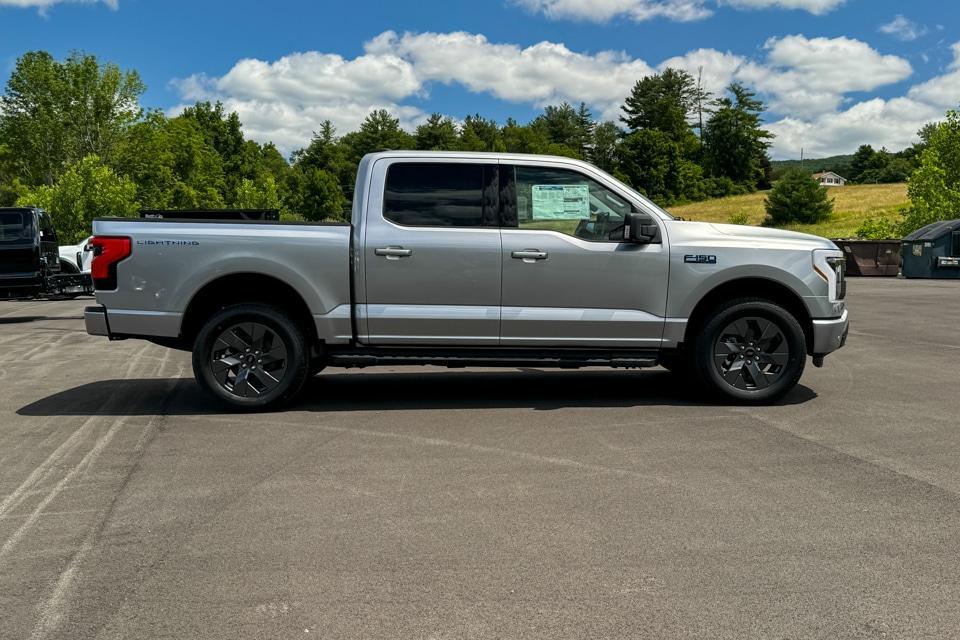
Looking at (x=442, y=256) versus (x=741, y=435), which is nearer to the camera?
(x=741, y=435)

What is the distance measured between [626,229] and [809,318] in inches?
69.8

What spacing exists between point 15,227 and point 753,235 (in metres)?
15.1

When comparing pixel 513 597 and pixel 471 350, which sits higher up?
pixel 471 350

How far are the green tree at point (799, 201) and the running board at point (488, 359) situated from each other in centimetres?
7495

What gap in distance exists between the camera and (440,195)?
702cm

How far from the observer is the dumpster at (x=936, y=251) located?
94.5 feet

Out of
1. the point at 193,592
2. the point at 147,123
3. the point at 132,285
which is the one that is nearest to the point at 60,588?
the point at 193,592

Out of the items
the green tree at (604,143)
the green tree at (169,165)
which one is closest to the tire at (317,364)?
the green tree at (169,165)

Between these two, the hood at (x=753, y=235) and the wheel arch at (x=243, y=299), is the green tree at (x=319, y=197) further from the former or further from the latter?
the hood at (x=753, y=235)

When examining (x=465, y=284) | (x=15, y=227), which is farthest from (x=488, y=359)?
(x=15, y=227)

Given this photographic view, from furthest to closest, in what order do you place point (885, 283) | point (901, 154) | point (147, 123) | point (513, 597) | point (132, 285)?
point (901, 154), point (147, 123), point (885, 283), point (132, 285), point (513, 597)

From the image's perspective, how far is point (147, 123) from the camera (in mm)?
62781

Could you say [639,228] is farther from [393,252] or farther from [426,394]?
[426,394]

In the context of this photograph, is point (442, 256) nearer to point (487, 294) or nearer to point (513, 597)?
point (487, 294)
